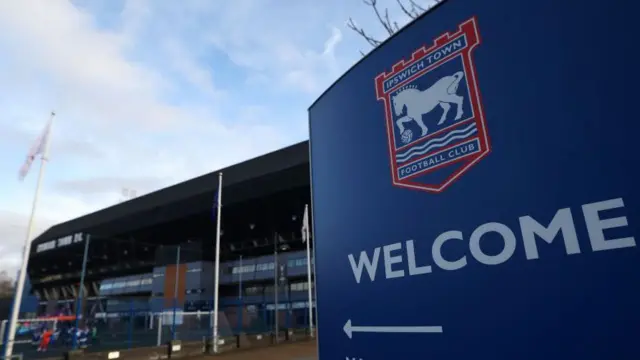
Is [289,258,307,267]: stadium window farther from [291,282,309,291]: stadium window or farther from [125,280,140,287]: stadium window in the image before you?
[125,280,140,287]: stadium window

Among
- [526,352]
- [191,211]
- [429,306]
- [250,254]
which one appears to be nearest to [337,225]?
[429,306]

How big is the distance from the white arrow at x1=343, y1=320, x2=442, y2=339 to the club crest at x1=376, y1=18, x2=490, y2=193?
58 centimetres

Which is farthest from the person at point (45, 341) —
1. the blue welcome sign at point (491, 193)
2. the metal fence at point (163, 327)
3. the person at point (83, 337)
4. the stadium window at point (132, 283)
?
the stadium window at point (132, 283)

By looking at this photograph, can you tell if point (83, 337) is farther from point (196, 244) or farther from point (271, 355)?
point (196, 244)

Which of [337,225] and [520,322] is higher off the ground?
[337,225]

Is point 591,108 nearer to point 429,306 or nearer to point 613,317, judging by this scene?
point 613,317

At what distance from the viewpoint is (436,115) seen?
172 centimetres

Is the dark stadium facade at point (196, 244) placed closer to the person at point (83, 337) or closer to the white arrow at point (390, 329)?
the person at point (83, 337)

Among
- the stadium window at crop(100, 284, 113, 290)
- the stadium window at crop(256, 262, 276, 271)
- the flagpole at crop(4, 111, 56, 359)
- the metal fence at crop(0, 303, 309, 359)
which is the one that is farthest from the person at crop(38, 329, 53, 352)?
the stadium window at crop(100, 284, 113, 290)

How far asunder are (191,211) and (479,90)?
2812 centimetres

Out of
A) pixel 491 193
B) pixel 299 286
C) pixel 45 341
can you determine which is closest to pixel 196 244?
pixel 299 286

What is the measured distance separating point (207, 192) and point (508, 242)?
26015mm

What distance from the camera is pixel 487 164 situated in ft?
4.91

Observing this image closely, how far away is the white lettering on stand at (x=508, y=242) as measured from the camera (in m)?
1.22
